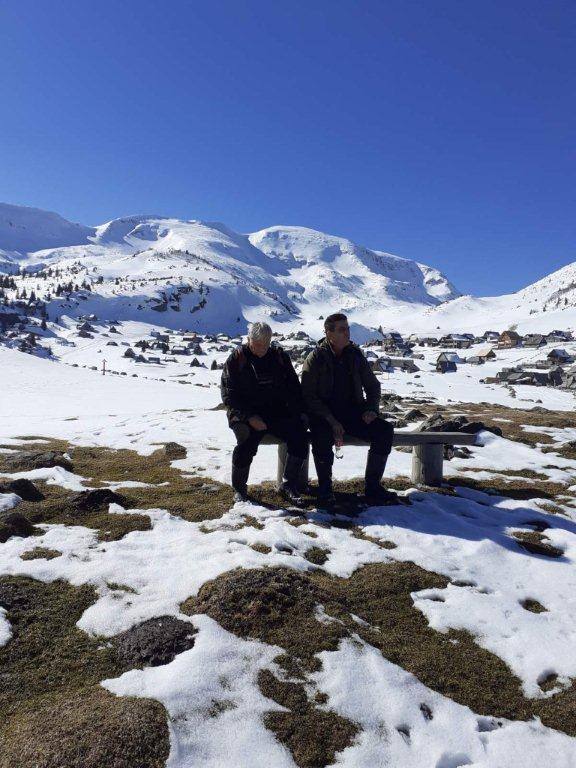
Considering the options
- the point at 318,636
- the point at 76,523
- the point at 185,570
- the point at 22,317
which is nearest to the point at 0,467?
the point at 76,523

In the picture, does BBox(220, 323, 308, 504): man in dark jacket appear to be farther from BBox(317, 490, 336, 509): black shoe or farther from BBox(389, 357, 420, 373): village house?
BBox(389, 357, 420, 373): village house

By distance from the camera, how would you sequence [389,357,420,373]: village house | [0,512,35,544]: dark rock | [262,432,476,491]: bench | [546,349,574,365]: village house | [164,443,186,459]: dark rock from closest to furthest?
1. [0,512,35,544]: dark rock
2. [262,432,476,491]: bench
3. [164,443,186,459]: dark rock
4. [389,357,420,373]: village house
5. [546,349,574,365]: village house

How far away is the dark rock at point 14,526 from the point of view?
582 cm

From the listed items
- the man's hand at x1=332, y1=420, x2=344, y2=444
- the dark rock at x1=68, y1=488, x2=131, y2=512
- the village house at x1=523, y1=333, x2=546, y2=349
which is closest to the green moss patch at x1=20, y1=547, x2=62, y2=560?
the dark rock at x1=68, y1=488, x2=131, y2=512

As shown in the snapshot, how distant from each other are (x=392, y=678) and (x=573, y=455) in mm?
9175

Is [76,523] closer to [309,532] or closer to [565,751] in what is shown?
[309,532]

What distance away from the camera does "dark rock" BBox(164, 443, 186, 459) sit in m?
10.7

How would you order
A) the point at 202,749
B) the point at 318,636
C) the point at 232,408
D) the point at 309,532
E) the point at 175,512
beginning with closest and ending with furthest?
the point at 202,749, the point at 318,636, the point at 309,532, the point at 175,512, the point at 232,408

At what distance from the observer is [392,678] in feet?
12.4

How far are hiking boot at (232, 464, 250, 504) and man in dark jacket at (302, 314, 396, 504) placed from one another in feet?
3.70

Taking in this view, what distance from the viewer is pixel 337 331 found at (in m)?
7.65

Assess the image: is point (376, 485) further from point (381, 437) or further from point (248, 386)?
point (248, 386)

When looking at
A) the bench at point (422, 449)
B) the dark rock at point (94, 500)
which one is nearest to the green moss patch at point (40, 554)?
the dark rock at point (94, 500)

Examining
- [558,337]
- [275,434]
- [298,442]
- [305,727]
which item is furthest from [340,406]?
[558,337]
